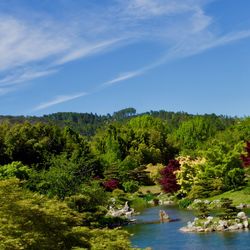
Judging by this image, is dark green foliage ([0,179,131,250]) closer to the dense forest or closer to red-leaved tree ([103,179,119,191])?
the dense forest

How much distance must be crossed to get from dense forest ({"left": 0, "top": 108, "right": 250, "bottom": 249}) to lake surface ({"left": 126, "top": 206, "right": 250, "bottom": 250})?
2.63m

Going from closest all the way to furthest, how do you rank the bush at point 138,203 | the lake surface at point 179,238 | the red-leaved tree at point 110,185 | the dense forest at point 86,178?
the dense forest at point 86,178 < the lake surface at point 179,238 < the bush at point 138,203 < the red-leaved tree at point 110,185

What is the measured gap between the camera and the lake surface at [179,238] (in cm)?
2441

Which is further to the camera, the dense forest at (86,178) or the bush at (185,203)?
the bush at (185,203)

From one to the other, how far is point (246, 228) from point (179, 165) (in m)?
21.3

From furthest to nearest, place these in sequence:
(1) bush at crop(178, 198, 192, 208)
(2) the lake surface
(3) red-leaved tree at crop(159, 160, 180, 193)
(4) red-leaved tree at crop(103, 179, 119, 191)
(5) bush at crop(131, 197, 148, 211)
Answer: (4) red-leaved tree at crop(103, 179, 119, 191) < (3) red-leaved tree at crop(159, 160, 180, 193) < (5) bush at crop(131, 197, 148, 211) < (1) bush at crop(178, 198, 192, 208) < (2) the lake surface

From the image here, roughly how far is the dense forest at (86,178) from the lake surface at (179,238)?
2632 mm

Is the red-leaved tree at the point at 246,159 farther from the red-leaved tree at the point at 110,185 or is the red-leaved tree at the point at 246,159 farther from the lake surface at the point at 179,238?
the red-leaved tree at the point at 110,185

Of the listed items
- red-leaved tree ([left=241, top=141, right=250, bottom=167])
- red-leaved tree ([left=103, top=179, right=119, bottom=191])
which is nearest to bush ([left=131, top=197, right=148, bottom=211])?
red-leaved tree ([left=103, top=179, right=119, bottom=191])

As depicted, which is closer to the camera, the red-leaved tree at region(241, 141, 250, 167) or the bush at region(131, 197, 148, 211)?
the red-leaved tree at region(241, 141, 250, 167)

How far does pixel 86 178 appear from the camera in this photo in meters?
40.1

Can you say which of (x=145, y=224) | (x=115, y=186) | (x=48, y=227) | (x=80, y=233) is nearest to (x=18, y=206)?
(x=48, y=227)

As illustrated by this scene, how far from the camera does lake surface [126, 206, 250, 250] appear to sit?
80.1 ft

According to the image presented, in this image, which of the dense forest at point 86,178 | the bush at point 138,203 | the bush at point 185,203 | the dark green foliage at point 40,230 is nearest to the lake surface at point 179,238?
the dense forest at point 86,178
